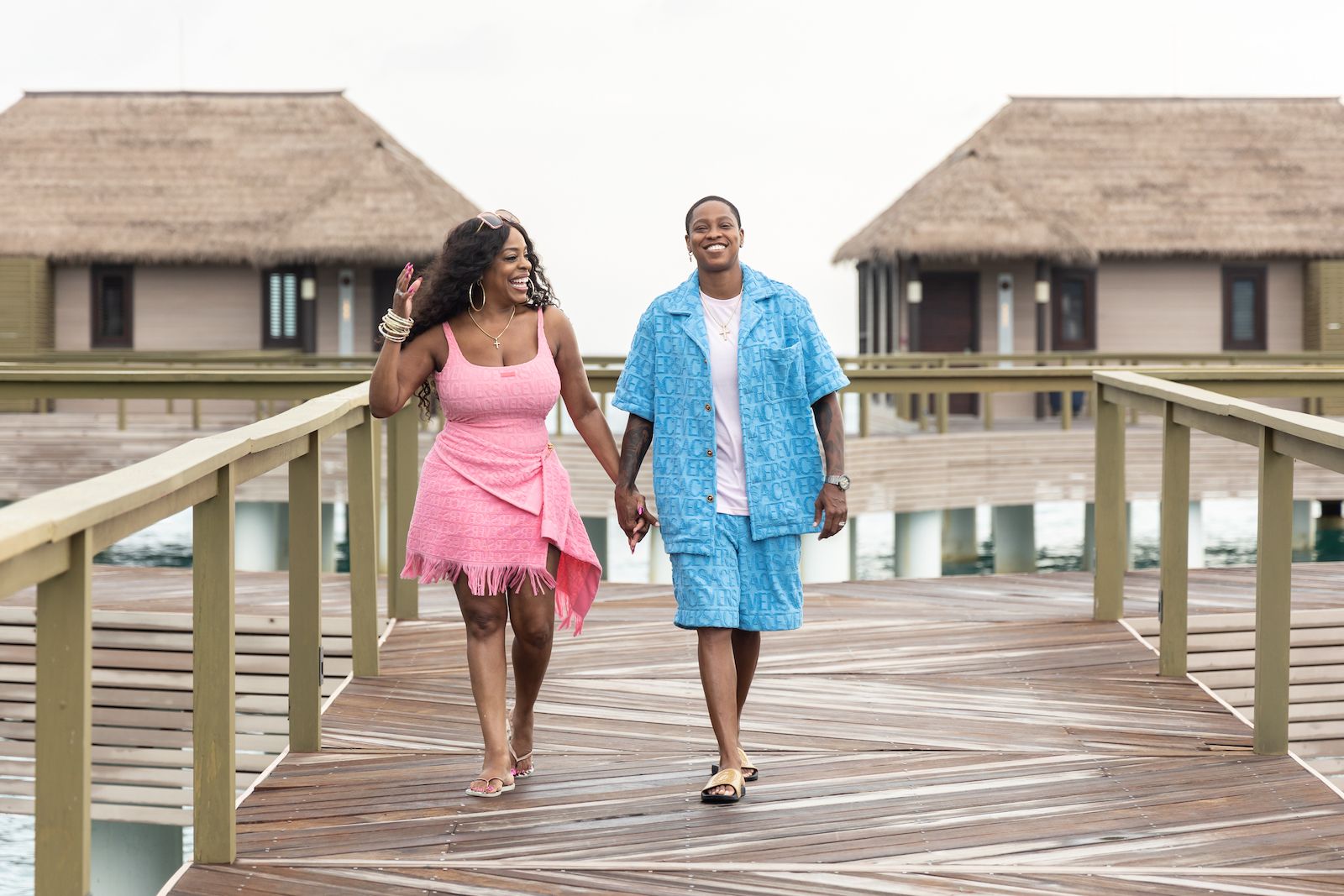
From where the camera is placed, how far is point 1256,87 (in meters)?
29.6

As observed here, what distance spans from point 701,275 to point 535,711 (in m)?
1.59

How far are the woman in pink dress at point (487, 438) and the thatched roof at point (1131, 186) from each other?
18.1 metres

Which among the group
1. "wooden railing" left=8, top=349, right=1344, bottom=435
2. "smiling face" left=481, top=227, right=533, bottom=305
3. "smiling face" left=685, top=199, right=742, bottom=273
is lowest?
"smiling face" left=481, top=227, right=533, bottom=305

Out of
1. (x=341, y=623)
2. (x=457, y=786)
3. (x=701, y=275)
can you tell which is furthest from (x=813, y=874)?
(x=341, y=623)

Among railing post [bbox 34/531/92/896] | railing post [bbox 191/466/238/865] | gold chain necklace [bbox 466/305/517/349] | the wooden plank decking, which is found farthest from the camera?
gold chain necklace [bbox 466/305/517/349]

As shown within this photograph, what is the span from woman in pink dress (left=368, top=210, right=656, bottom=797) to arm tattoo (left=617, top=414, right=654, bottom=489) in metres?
A: 0.12

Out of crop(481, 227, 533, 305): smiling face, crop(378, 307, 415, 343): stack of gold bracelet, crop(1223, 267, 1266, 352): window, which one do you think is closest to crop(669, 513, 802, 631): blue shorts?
crop(481, 227, 533, 305): smiling face

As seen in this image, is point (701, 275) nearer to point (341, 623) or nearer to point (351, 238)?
point (341, 623)

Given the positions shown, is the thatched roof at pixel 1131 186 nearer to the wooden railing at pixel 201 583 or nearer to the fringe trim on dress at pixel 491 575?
the wooden railing at pixel 201 583

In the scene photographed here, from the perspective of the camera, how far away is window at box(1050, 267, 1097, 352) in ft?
76.5

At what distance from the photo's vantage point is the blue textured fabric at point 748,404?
14.4ft

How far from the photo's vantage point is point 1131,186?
79.7ft

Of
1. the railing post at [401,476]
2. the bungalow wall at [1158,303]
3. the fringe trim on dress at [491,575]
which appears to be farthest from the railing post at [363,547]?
the bungalow wall at [1158,303]

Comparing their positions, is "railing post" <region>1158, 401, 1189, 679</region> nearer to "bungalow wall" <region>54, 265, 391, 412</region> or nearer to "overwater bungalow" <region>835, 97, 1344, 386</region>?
"overwater bungalow" <region>835, 97, 1344, 386</region>
